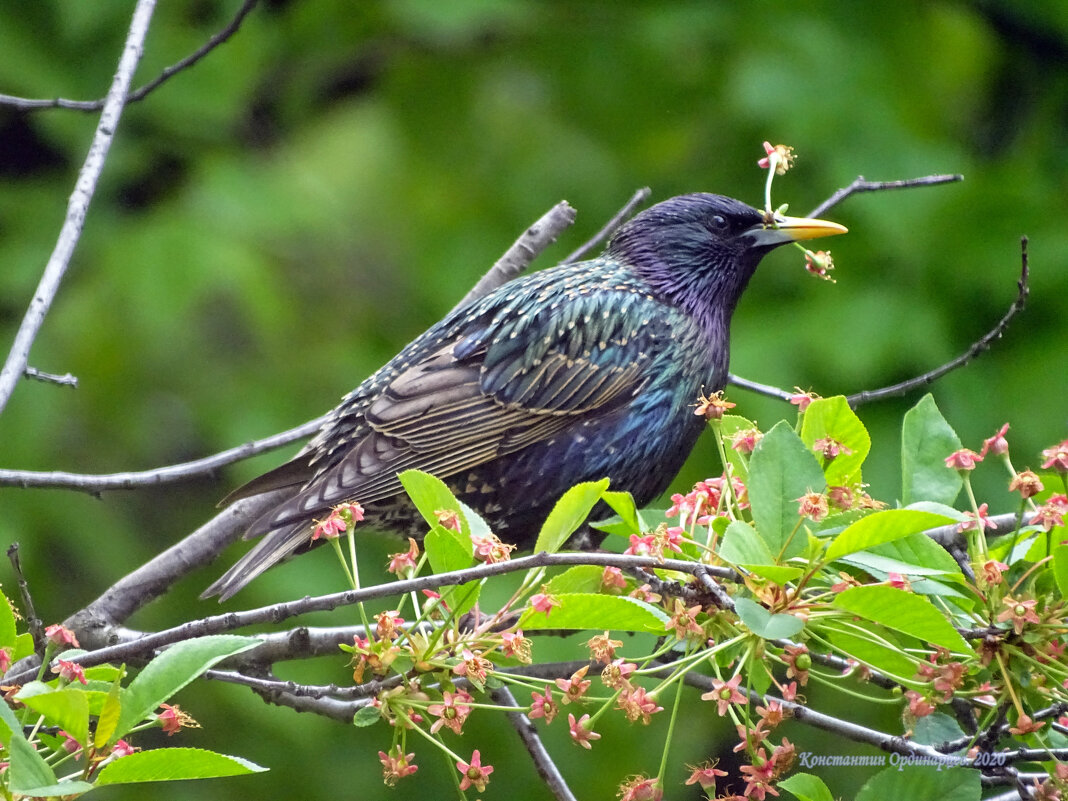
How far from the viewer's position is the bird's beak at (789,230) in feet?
10.7

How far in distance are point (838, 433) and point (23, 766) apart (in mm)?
1234

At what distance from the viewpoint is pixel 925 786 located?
1.83 metres

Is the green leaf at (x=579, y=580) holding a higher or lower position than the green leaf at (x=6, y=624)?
lower

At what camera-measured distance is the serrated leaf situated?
1.82 m

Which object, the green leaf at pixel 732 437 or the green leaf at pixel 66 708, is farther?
the green leaf at pixel 732 437

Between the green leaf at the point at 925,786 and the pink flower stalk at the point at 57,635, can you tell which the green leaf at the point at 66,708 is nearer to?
the pink flower stalk at the point at 57,635

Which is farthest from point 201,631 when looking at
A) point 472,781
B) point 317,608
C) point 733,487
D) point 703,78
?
point 703,78

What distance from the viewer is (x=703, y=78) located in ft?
18.5

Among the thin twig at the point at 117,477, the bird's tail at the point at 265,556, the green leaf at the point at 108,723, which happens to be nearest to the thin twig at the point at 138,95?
the thin twig at the point at 117,477

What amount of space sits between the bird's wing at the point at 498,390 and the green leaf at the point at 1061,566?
5.29 feet

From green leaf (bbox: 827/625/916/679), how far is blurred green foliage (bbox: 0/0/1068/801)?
7.97 ft

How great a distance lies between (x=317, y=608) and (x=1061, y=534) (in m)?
0.98

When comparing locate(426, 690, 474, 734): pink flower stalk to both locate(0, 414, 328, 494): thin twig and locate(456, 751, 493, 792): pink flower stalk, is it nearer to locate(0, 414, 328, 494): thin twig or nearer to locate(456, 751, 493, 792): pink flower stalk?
locate(456, 751, 493, 792): pink flower stalk

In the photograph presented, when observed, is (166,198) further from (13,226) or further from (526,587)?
(526,587)
